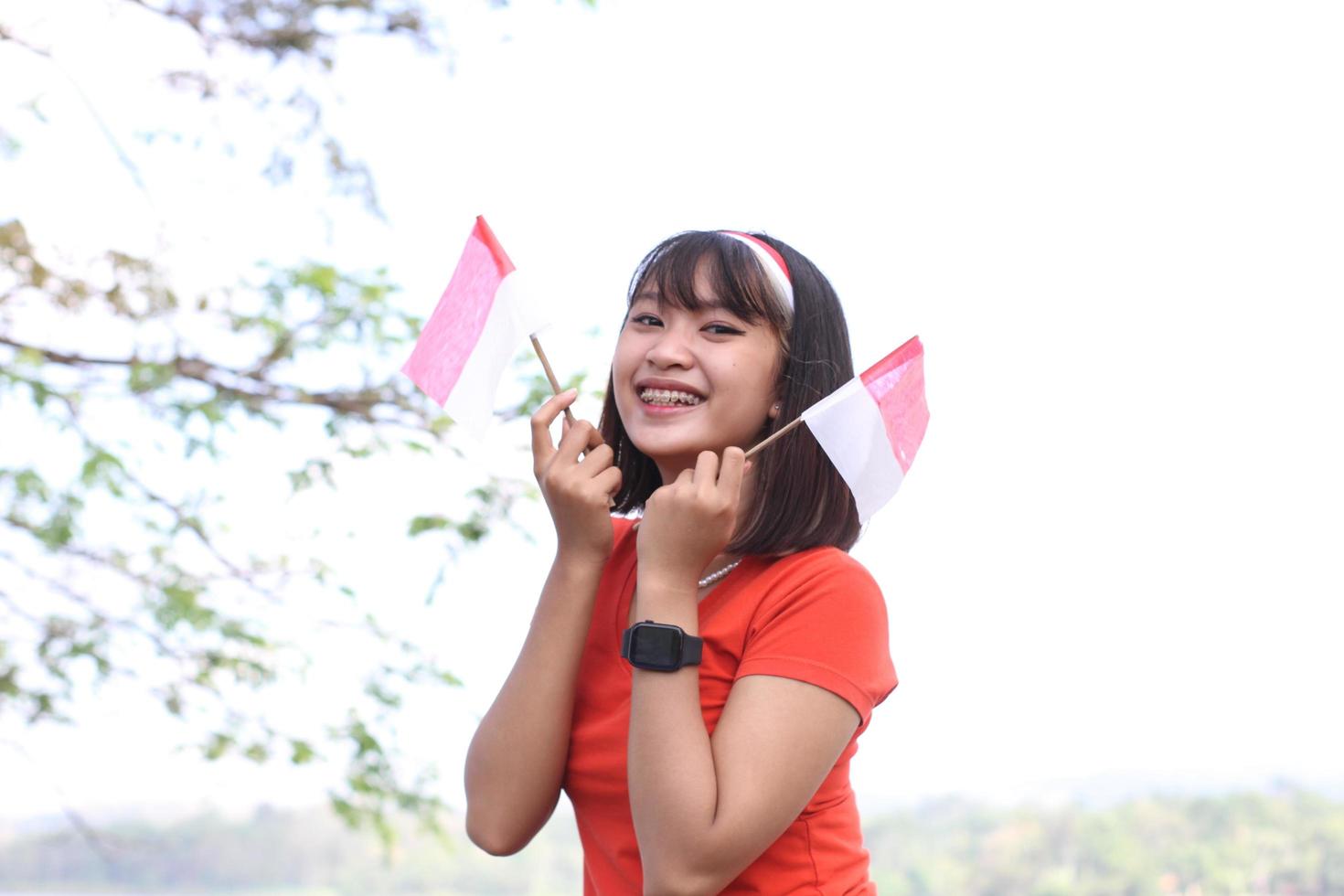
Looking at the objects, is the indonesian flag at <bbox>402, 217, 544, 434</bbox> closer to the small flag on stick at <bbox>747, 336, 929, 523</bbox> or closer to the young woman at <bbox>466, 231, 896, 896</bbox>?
the young woman at <bbox>466, 231, 896, 896</bbox>

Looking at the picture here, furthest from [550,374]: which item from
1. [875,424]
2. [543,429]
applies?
[875,424]

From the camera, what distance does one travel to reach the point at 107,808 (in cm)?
392

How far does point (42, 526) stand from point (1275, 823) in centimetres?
422

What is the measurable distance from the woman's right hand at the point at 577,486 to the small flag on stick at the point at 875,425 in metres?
0.13

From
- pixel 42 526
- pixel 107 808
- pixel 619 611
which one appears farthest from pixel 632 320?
pixel 107 808

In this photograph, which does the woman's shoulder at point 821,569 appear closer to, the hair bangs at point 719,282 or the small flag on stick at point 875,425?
the small flag on stick at point 875,425

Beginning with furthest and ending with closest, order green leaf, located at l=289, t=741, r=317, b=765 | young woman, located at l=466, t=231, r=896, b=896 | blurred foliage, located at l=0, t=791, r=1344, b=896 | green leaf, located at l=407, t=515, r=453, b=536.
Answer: blurred foliage, located at l=0, t=791, r=1344, b=896 → green leaf, located at l=289, t=741, r=317, b=765 → green leaf, located at l=407, t=515, r=453, b=536 → young woman, located at l=466, t=231, r=896, b=896

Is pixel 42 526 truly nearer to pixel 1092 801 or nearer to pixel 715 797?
pixel 715 797

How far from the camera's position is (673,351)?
1.14m

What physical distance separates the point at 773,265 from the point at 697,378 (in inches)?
5.1

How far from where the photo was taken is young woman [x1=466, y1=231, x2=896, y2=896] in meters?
0.99

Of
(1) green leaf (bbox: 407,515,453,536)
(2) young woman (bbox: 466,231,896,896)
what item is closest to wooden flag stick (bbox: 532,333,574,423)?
(2) young woman (bbox: 466,231,896,896)

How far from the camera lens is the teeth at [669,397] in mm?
1157

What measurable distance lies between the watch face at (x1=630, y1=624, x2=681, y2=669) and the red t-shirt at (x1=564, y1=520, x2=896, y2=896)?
0.07 metres
